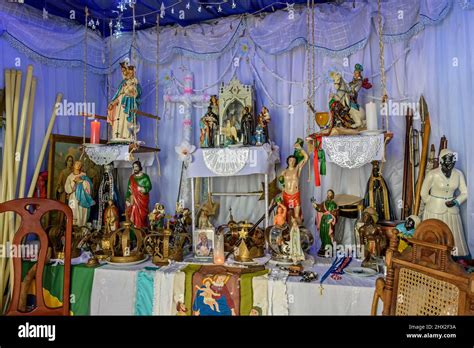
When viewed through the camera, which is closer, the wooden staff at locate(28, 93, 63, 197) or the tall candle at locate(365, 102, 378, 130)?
the tall candle at locate(365, 102, 378, 130)

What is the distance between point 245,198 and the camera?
3758mm

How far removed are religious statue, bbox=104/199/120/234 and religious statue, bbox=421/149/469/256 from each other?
A: 245cm

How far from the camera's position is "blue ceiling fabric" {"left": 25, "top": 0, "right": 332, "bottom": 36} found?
3.49 metres

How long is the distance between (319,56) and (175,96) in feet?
4.94

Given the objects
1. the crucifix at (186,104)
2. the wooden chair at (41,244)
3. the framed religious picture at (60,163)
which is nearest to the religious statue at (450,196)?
the crucifix at (186,104)

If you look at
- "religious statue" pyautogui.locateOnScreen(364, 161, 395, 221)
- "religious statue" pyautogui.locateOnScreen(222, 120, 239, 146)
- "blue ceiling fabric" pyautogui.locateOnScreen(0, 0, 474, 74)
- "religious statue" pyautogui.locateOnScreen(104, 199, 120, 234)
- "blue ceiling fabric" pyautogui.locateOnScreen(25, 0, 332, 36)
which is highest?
"blue ceiling fabric" pyautogui.locateOnScreen(25, 0, 332, 36)

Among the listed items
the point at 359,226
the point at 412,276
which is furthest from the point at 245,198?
the point at 412,276

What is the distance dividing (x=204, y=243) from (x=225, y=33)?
213 centimetres

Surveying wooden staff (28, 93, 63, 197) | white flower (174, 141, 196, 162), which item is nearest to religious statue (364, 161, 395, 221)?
white flower (174, 141, 196, 162)

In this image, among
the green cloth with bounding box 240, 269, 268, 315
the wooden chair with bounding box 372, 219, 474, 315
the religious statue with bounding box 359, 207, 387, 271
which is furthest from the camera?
the religious statue with bounding box 359, 207, 387, 271

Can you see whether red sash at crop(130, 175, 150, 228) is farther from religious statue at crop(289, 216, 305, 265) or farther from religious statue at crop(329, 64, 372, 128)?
religious statue at crop(329, 64, 372, 128)

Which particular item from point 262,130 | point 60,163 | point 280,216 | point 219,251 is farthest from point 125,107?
Result: point 280,216

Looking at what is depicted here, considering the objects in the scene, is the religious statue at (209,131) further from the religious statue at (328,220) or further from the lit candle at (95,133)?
the religious statue at (328,220)

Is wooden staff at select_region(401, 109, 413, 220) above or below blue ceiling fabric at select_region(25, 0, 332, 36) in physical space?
below
